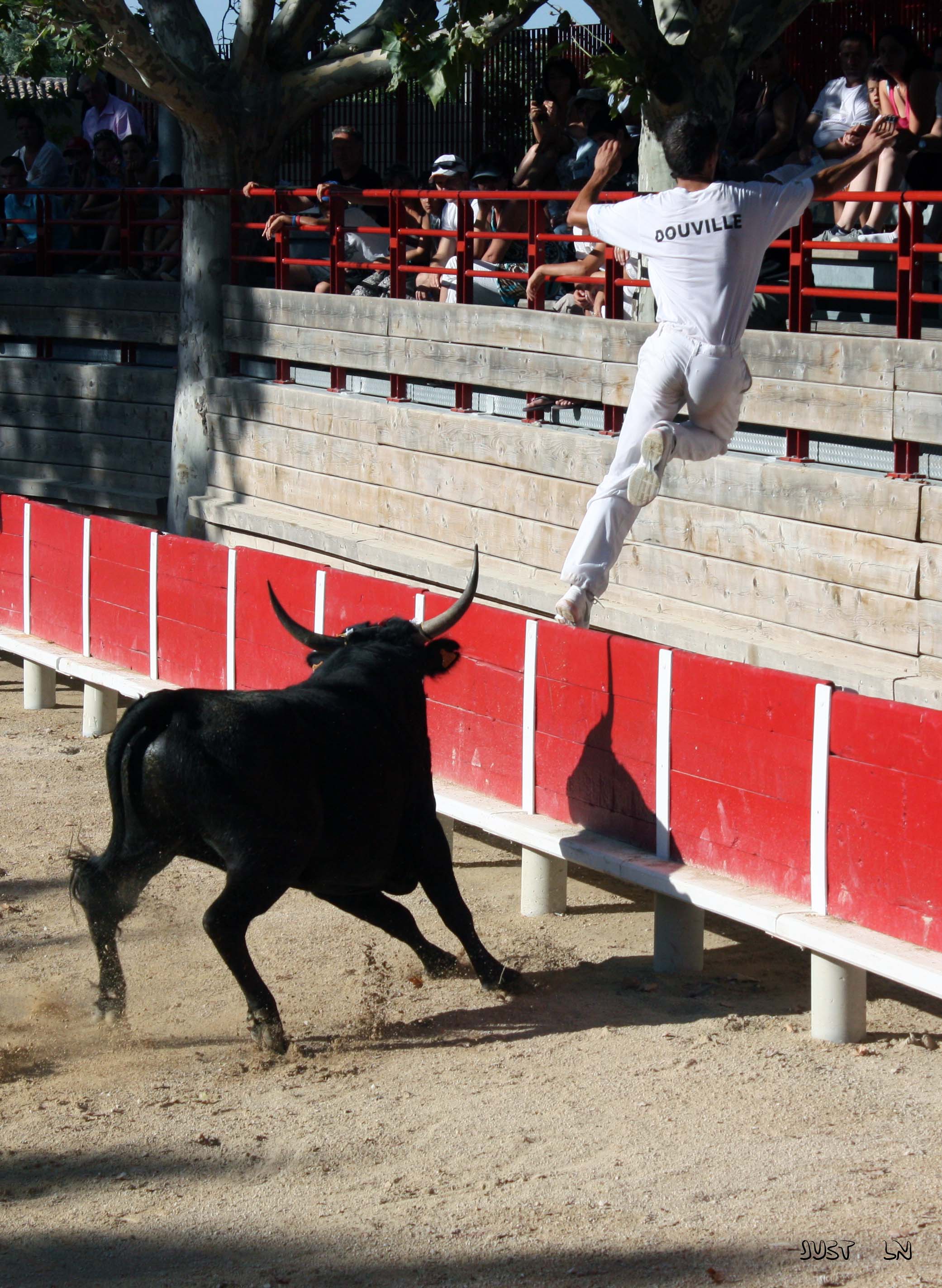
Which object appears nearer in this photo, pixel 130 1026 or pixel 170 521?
pixel 130 1026

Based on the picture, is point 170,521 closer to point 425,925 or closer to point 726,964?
point 425,925

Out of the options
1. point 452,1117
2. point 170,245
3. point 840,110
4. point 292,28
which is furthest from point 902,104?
point 170,245

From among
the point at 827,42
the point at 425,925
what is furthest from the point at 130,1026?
the point at 827,42

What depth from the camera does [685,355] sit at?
600 centimetres

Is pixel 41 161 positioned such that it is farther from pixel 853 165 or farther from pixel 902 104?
pixel 853 165

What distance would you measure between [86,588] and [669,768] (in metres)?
5.31

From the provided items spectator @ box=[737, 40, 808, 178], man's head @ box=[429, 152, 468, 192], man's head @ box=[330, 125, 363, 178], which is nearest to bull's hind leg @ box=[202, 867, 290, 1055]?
spectator @ box=[737, 40, 808, 178]

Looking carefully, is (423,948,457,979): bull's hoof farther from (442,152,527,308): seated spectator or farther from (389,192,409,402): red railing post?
(389,192,409,402): red railing post

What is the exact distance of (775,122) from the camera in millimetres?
9688

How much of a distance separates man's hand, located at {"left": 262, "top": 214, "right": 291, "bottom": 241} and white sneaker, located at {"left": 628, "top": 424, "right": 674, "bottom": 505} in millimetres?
6420

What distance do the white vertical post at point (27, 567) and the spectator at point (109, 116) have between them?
5.78 meters

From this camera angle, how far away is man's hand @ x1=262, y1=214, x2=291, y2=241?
460 inches

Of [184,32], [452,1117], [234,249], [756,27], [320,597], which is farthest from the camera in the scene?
[234,249]

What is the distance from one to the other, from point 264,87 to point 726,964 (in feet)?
28.0
